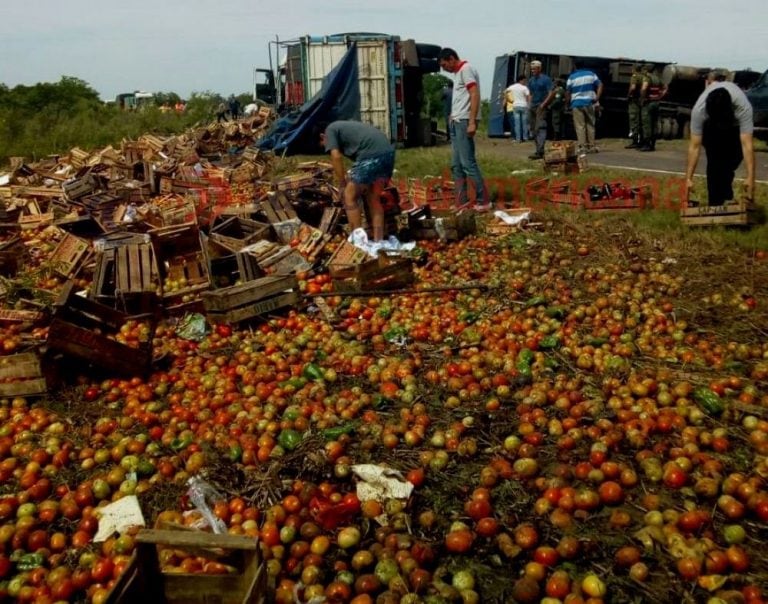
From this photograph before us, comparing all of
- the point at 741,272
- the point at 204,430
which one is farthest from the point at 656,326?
the point at 204,430

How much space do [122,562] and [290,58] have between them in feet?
71.9

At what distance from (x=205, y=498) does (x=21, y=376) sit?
8.53 feet

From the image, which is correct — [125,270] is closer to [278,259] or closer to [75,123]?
[278,259]

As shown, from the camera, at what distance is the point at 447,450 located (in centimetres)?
426

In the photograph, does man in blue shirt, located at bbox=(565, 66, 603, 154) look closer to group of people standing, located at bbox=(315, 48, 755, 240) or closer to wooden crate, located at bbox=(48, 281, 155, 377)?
group of people standing, located at bbox=(315, 48, 755, 240)

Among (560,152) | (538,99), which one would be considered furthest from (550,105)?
(560,152)

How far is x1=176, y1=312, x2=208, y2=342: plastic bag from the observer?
671cm

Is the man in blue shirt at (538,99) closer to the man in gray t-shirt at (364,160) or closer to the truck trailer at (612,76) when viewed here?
the truck trailer at (612,76)

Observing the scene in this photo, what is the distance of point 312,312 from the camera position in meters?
7.14

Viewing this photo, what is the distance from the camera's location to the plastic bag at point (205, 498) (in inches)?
144

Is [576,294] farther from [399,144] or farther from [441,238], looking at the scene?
[399,144]

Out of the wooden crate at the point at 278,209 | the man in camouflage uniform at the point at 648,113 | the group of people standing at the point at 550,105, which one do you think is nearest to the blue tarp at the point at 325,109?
the group of people standing at the point at 550,105

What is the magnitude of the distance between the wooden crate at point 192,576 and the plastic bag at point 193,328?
4154mm

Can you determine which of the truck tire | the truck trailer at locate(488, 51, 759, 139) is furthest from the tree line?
the truck trailer at locate(488, 51, 759, 139)
